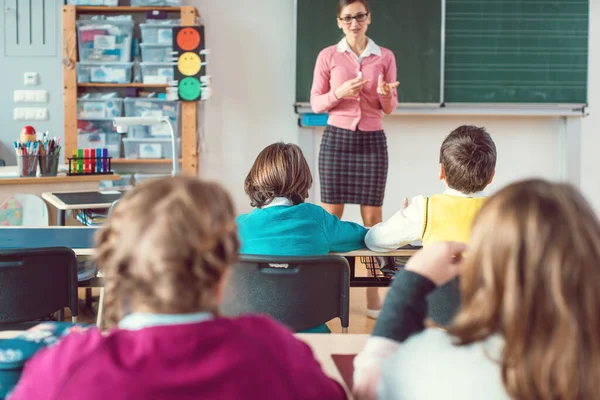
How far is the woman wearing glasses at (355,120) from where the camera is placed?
13.1 ft

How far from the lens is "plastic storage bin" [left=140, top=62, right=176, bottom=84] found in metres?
5.68

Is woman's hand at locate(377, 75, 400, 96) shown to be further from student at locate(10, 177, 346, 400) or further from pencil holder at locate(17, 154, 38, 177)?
student at locate(10, 177, 346, 400)

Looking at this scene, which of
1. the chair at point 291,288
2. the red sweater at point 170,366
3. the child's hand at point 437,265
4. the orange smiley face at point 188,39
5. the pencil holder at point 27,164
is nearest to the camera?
the red sweater at point 170,366

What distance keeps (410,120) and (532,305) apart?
5200mm

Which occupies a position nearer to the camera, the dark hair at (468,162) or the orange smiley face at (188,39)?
the dark hair at (468,162)

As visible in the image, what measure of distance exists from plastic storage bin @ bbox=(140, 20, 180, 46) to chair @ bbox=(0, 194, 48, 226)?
7.08ft

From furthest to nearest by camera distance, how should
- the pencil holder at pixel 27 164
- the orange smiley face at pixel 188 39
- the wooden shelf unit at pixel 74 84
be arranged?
the wooden shelf unit at pixel 74 84
the orange smiley face at pixel 188 39
the pencil holder at pixel 27 164

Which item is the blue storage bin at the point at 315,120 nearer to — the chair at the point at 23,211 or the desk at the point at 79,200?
the desk at the point at 79,200

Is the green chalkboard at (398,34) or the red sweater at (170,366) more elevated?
the green chalkboard at (398,34)

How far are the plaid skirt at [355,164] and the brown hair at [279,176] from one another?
1.72m

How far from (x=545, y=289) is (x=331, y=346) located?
1.80 ft

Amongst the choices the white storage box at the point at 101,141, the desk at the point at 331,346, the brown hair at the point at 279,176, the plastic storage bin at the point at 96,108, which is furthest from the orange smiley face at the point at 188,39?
the desk at the point at 331,346

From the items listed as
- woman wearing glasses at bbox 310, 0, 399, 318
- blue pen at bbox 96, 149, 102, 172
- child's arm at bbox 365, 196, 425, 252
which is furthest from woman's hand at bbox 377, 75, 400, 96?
blue pen at bbox 96, 149, 102, 172

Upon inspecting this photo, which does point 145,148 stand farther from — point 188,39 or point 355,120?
point 355,120
